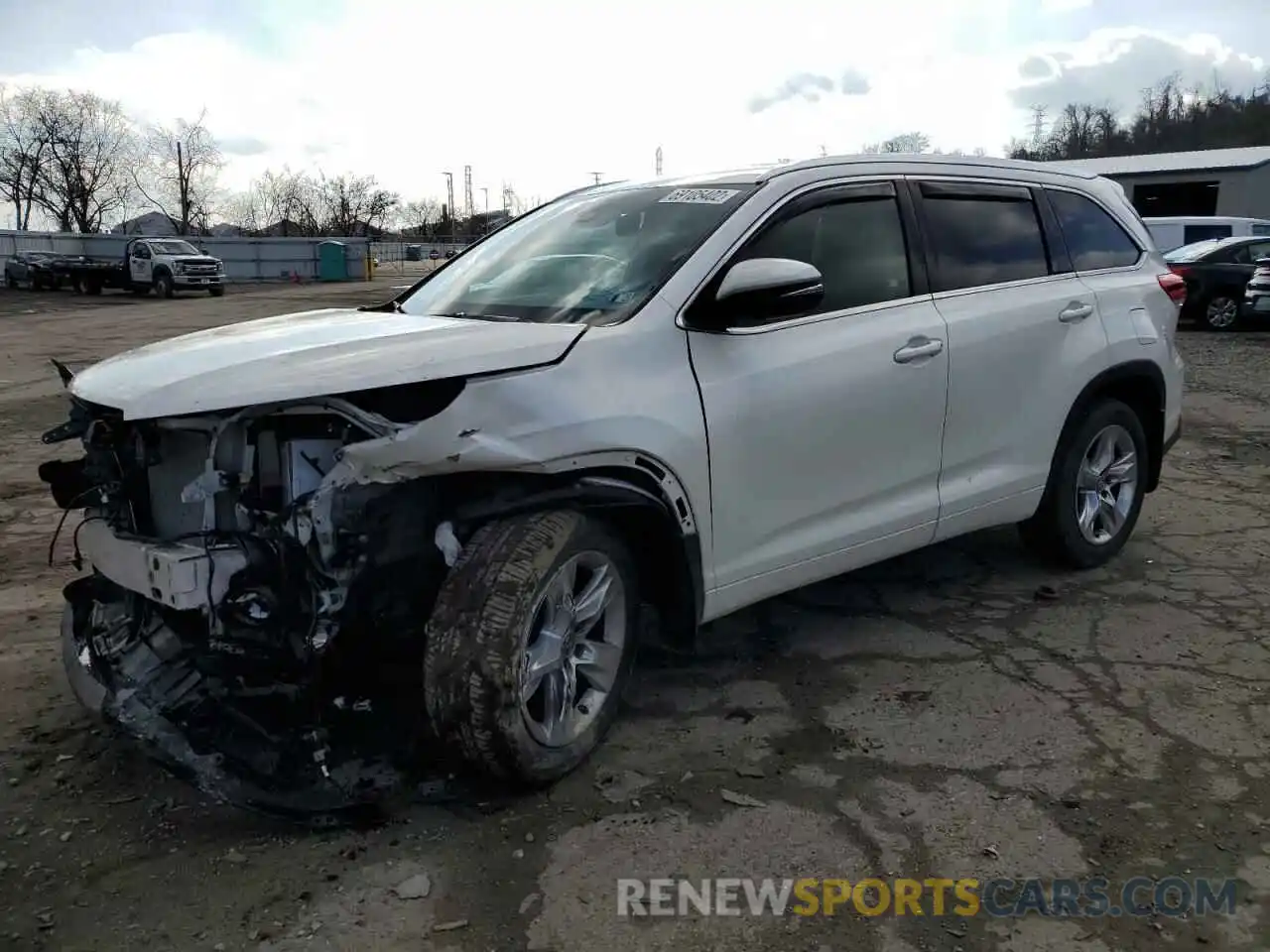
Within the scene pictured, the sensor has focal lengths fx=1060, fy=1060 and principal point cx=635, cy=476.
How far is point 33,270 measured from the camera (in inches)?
1425

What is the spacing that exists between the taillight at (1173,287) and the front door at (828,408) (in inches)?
71.2

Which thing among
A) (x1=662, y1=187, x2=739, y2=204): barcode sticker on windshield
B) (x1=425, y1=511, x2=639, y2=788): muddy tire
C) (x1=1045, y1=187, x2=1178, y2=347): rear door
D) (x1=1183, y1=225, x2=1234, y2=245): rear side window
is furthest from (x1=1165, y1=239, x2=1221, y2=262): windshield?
(x1=425, y1=511, x2=639, y2=788): muddy tire

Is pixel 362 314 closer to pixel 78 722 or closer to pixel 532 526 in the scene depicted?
pixel 532 526

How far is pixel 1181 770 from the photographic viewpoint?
3.26 m

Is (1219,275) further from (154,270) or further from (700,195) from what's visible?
(154,270)

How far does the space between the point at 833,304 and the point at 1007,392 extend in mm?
1031

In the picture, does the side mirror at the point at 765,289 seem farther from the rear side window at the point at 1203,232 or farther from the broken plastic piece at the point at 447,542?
the rear side window at the point at 1203,232

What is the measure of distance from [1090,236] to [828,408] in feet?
7.21

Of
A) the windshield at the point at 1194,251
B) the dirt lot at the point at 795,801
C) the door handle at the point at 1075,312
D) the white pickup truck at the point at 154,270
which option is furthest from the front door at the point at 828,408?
the white pickup truck at the point at 154,270

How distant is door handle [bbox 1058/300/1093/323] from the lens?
4637 mm

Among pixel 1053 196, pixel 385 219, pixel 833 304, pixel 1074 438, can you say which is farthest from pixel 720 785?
pixel 385 219

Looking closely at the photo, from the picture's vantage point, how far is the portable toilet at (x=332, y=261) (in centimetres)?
4428

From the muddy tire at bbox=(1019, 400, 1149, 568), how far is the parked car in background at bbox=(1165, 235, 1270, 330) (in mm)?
13434

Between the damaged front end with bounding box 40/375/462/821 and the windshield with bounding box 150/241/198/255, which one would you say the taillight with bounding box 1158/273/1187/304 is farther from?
the windshield with bounding box 150/241/198/255
